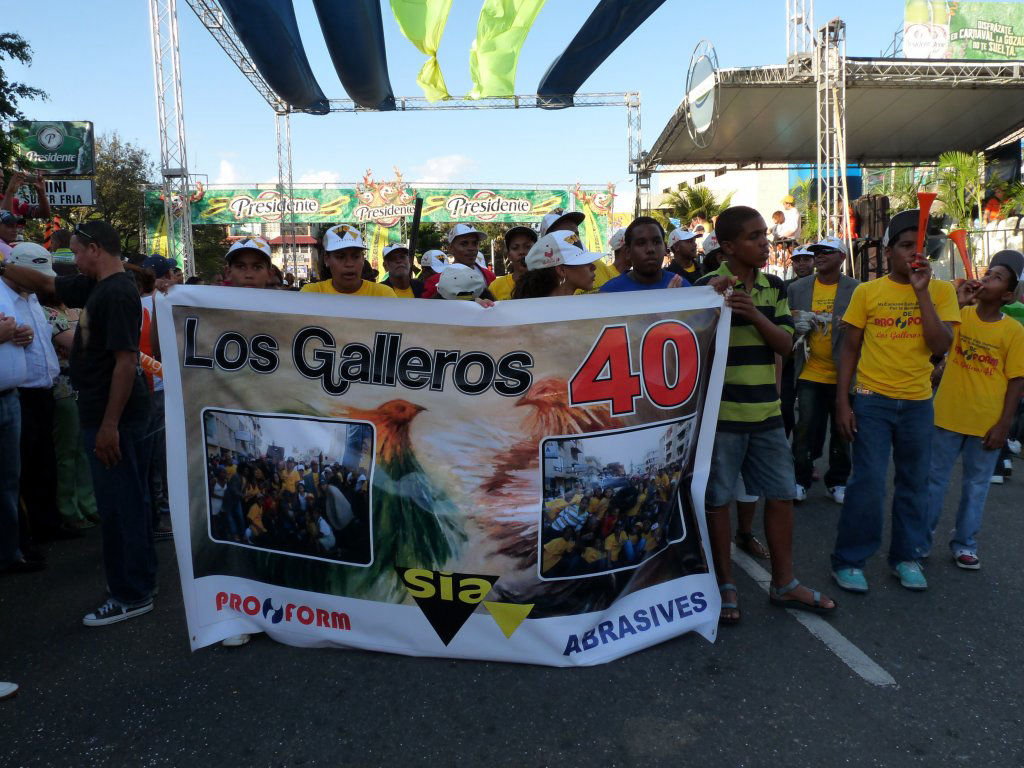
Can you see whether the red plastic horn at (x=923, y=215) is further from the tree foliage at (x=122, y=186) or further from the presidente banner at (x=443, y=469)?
the tree foliage at (x=122, y=186)

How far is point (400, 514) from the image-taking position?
3.18 metres

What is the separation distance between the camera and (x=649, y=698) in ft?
9.56

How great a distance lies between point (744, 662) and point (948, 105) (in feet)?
70.3

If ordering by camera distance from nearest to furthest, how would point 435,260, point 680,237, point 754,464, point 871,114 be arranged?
1. point 754,464
2. point 680,237
3. point 435,260
4. point 871,114

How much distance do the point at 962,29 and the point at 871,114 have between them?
39.5 feet

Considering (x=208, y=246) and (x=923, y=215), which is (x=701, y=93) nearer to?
(x=923, y=215)

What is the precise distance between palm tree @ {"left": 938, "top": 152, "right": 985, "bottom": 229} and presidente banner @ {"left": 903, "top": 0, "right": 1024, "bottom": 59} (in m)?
6.11

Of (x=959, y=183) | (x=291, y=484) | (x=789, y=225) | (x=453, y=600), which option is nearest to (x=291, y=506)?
(x=291, y=484)

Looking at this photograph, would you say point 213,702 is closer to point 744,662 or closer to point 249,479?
point 249,479

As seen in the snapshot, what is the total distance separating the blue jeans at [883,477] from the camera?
3904mm

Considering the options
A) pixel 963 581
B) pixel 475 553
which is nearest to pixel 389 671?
pixel 475 553

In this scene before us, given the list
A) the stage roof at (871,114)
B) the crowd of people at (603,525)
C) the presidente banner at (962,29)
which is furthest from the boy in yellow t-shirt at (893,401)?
the presidente banner at (962,29)

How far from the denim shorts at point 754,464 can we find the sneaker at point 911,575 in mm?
957

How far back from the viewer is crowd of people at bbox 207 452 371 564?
322 cm
